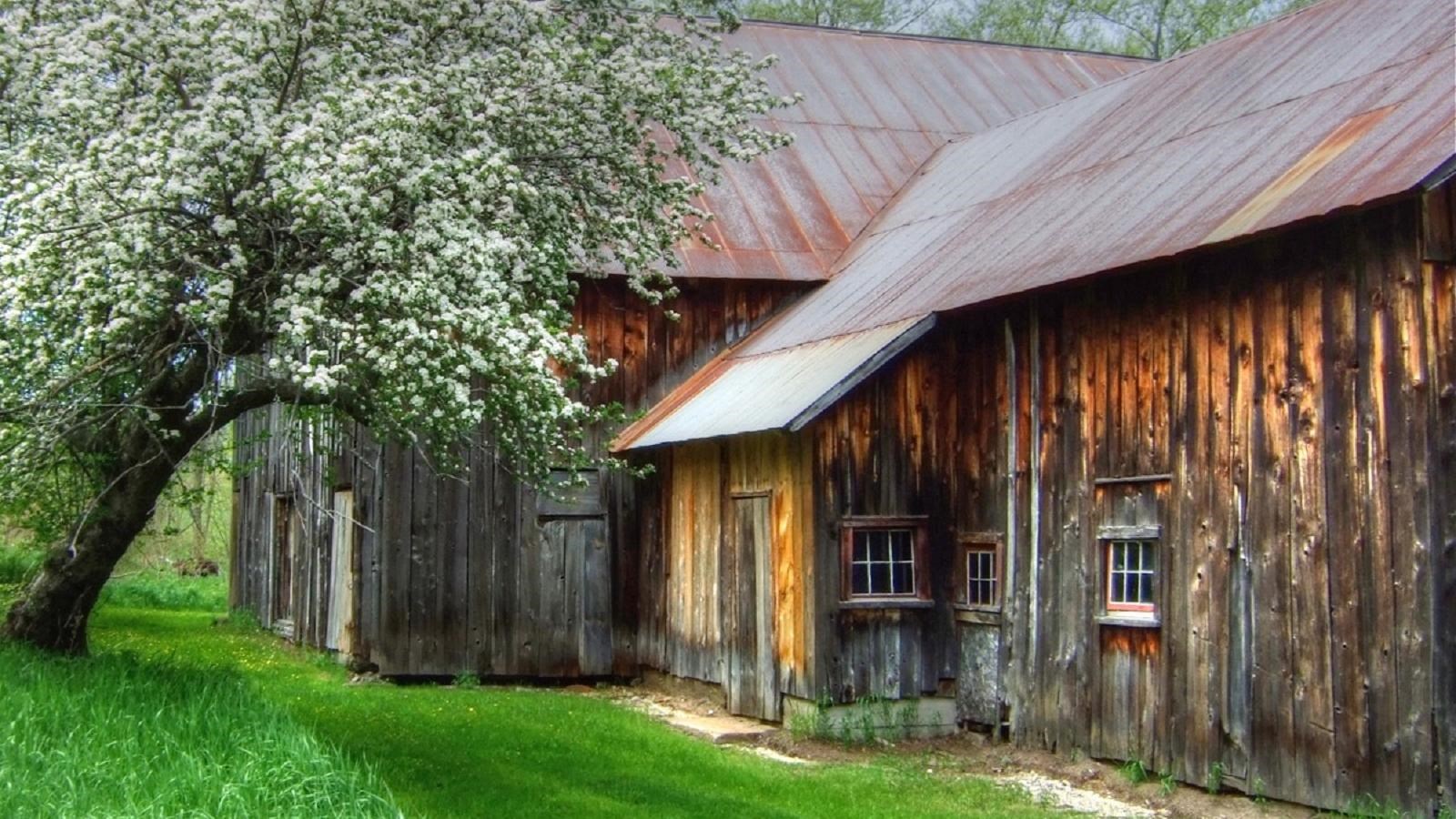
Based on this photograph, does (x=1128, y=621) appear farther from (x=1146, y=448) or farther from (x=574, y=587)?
(x=574, y=587)

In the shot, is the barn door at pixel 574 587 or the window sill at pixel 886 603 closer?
the window sill at pixel 886 603

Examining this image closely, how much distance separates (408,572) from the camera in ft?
57.6

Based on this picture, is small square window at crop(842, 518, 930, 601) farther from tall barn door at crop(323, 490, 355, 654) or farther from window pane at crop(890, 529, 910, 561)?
tall barn door at crop(323, 490, 355, 654)

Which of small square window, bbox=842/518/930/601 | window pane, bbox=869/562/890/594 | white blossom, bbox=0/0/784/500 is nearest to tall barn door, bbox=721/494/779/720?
small square window, bbox=842/518/930/601

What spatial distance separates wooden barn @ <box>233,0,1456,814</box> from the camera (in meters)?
9.92

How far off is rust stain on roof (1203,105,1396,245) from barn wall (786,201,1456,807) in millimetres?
288

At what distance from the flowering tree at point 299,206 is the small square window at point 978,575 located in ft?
14.7

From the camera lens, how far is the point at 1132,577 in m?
12.2

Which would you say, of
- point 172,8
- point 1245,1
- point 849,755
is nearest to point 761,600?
point 849,755

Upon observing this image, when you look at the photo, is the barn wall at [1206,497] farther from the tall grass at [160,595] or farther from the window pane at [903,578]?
the tall grass at [160,595]

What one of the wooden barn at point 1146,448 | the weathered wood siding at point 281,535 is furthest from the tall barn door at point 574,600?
the weathered wood siding at point 281,535

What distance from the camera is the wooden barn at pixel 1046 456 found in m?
9.92

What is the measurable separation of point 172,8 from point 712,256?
30.9ft

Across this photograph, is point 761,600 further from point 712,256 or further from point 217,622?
point 217,622
